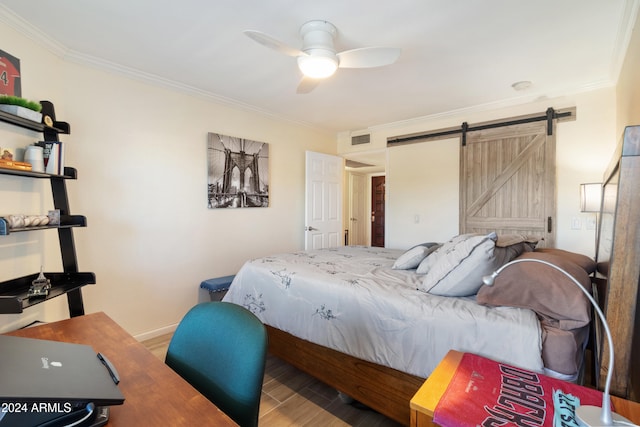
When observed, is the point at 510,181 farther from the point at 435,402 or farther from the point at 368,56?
the point at 435,402

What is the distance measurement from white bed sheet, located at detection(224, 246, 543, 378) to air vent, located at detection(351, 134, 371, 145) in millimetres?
2575

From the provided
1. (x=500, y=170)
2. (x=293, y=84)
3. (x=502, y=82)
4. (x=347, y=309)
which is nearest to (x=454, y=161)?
(x=500, y=170)

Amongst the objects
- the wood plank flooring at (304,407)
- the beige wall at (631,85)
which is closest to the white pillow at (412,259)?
the wood plank flooring at (304,407)

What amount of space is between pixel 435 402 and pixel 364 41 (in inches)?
88.2

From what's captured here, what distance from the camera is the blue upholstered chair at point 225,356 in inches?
36.1

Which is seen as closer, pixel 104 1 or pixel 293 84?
pixel 104 1

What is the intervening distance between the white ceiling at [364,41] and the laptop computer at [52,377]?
1.91 meters

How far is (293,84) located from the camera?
3.07 meters

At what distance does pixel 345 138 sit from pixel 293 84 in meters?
2.04

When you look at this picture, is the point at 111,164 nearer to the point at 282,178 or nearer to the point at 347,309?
the point at 282,178

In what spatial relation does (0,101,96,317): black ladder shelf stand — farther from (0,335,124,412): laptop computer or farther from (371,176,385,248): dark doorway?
(371,176,385,248): dark doorway

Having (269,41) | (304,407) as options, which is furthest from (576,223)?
(269,41)

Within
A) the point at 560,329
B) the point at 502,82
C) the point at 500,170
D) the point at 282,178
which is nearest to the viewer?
the point at 560,329

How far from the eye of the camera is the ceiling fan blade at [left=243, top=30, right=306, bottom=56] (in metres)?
1.68
